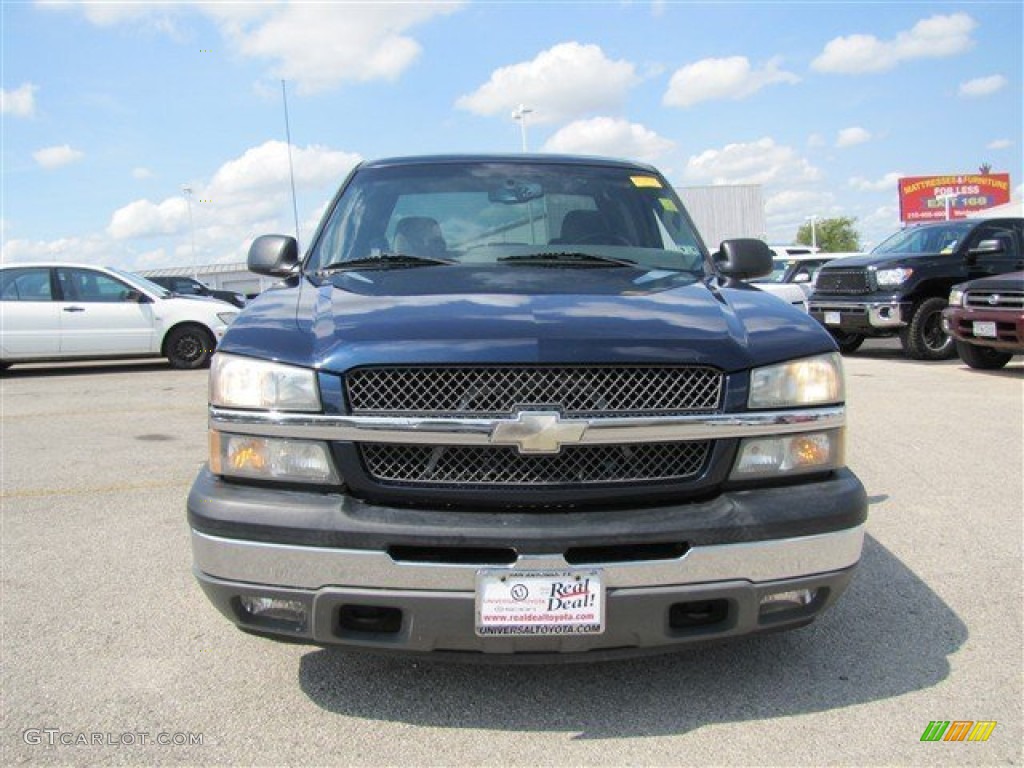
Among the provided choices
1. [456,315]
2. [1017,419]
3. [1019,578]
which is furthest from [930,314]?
[456,315]

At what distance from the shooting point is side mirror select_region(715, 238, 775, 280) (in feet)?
12.4

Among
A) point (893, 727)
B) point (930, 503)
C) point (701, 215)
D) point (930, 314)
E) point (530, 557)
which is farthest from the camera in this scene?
point (701, 215)

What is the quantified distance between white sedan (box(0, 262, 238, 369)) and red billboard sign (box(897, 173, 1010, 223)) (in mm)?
57334

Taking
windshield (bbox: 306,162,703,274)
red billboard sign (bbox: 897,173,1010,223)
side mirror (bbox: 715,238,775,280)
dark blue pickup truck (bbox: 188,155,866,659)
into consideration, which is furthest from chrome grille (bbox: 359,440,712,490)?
red billboard sign (bbox: 897,173,1010,223)

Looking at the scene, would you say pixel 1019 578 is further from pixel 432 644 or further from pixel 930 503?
pixel 432 644

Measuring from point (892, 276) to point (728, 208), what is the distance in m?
26.3

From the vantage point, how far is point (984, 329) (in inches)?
382

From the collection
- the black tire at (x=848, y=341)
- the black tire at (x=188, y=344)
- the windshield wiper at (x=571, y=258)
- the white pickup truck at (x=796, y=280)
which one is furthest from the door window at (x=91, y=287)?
the black tire at (x=848, y=341)

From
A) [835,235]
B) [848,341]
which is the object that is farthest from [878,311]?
[835,235]

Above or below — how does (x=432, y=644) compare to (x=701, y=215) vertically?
below

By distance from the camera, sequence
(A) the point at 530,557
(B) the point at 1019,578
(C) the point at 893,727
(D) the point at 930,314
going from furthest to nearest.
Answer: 1. (D) the point at 930,314
2. (B) the point at 1019,578
3. (C) the point at 893,727
4. (A) the point at 530,557

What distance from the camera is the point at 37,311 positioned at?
A: 39.3ft

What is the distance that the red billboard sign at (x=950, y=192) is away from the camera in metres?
59.7

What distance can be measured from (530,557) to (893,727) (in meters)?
1.20
